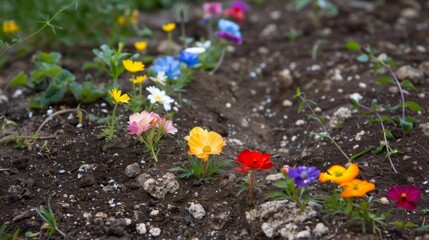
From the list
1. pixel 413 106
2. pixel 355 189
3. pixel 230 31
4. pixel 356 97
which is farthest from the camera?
pixel 230 31

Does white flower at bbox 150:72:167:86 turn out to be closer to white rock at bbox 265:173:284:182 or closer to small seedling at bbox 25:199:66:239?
white rock at bbox 265:173:284:182

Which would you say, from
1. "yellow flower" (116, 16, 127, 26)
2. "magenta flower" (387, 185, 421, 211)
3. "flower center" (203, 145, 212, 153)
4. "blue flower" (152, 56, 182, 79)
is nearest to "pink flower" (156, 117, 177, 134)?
"flower center" (203, 145, 212, 153)

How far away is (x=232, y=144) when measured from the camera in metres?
2.75

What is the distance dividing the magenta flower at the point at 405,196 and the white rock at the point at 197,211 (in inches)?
25.8

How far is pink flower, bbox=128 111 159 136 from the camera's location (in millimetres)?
2342

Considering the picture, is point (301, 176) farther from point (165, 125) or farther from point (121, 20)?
point (121, 20)

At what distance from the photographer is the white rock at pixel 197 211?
2225mm

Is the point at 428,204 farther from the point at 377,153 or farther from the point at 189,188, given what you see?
the point at 189,188

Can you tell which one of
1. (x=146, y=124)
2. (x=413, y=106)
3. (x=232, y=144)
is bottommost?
(x=232, y=144)

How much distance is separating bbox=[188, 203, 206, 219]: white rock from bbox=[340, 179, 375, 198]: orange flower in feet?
1.68

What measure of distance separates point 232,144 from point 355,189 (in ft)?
2.74

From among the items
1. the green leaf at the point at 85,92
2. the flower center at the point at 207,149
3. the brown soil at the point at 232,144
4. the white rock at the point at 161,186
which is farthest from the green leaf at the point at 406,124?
the green leaf at the point at 85,92

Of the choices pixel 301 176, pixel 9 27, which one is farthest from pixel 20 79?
pixel 301 176

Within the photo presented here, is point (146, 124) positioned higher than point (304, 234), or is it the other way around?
point (146, 124)
